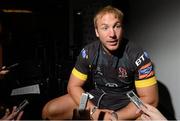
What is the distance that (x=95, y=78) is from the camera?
1.75 metres

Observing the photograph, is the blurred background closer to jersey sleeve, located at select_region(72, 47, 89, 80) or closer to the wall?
the wall

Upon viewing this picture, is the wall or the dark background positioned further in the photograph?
the dark background

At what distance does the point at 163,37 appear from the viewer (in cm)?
199

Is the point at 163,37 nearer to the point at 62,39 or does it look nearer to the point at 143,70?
the point at 143,70

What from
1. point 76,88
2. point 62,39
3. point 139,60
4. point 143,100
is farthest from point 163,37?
point 62,39

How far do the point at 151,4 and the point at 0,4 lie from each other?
2916mm

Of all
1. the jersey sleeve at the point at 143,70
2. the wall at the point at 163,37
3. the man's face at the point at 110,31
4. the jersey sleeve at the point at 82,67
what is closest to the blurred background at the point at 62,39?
the wall at the point at 163,37

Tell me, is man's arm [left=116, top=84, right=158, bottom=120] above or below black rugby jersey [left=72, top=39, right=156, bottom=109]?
below

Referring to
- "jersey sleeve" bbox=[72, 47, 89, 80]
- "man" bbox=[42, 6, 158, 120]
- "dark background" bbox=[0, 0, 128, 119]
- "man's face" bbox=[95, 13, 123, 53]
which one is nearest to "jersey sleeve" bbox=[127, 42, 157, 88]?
"man" bbox=[42, 6, 158, 120]

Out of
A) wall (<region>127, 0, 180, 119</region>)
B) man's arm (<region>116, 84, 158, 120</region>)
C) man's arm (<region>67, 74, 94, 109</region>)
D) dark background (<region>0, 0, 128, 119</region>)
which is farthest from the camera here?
dark background (<region>0, 0, 128, 119</region>)

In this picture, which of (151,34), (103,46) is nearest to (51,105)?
(103,46)

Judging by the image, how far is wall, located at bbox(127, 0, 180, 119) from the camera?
1845 mm

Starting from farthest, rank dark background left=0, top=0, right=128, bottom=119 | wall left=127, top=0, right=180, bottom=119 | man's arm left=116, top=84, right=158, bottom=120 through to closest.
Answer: dark background left=0, top=0, right=128, bottom=119, wall left=127, top=0, right=180, bottom=119, man's arm left=116, top=84, right=158, bottom=120

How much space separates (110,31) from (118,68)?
23cm
